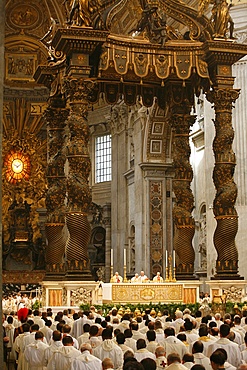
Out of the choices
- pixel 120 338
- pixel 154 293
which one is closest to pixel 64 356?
pixel 120 338

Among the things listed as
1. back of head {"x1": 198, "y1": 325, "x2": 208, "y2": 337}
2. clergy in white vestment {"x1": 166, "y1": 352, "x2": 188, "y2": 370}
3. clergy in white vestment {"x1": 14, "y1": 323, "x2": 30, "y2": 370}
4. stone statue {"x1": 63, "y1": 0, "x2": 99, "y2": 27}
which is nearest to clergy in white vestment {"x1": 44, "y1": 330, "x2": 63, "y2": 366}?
clergy in white vestment {"x1": 14, "y1": 323, "x2": 30, "y2": 370}

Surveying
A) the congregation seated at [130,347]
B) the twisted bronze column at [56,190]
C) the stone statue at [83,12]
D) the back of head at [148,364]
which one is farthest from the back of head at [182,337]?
the twisted bronze column at [56,190]

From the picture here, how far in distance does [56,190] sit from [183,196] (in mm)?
2676

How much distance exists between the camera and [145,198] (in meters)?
24.3

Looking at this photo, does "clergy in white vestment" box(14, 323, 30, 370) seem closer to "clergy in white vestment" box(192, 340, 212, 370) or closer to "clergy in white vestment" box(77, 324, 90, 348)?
"clergy in white vestment" box(77, 324, 90, 348)

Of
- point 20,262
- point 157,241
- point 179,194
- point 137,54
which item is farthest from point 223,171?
point 20,262

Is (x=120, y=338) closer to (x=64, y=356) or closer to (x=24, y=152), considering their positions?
(x=64, y=356)

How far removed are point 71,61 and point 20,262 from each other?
63.2 feet

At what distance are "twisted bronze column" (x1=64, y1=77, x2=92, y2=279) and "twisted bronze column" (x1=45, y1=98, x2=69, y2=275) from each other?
2.33 meters

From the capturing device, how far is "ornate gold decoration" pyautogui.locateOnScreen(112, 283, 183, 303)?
13875 mm

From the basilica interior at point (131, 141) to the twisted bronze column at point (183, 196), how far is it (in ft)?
0.07

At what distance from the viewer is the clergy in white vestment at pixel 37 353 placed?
885cm

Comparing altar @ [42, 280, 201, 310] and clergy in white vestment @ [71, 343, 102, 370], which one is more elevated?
altar @ [42, 280, 201, 310]

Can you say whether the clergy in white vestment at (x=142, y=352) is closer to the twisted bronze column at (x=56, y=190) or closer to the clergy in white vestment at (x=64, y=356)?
the clergy in white vestment at (x=64, y=356)
